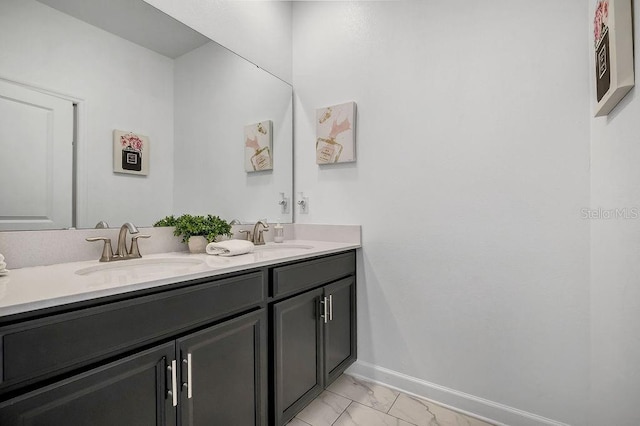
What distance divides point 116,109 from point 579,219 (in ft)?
7.01

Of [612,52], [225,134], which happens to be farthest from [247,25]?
[612,52]

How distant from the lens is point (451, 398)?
1.64 meters

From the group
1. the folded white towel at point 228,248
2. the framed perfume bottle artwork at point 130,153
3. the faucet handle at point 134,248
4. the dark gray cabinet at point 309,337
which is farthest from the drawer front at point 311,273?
the framed perfume bottle artwork at point 130,153

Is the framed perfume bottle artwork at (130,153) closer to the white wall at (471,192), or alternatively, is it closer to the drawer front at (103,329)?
the drawer front at (103,329)

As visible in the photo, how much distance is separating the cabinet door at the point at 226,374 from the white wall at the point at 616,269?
1260 mm

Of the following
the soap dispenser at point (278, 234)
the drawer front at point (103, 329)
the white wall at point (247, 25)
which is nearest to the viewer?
the drawer front at point (103, 329)

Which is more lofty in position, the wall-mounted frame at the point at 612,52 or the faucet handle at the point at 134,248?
the wall-mounted frame at the point at 612,52

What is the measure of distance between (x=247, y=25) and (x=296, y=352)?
1985 millimetres

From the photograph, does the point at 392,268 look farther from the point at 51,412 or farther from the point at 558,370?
the point at 51,412

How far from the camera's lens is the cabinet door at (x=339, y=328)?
5.36 ft

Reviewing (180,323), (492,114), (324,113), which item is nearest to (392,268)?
(492,114)

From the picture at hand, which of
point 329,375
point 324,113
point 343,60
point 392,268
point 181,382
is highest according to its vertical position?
point 343,60

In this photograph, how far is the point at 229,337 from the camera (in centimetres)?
108

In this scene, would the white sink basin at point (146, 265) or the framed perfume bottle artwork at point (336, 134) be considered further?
the framed perfume bottle artwork at point (336, 134)
